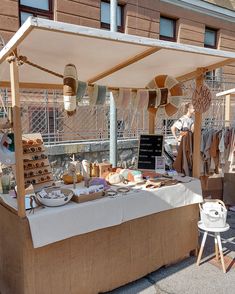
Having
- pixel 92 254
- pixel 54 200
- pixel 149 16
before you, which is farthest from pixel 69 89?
pixel 149 16

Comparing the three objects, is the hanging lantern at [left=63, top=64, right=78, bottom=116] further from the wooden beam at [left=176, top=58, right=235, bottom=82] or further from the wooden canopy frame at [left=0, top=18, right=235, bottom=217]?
the wooden beam at [left=176, top=58, right=235, bottom=82]

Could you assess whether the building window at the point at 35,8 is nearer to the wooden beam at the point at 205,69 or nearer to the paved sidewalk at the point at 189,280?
the wooden beam at the point at 205,69

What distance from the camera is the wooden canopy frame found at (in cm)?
181

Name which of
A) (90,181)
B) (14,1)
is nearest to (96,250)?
(90,181)

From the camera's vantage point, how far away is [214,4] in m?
11.0

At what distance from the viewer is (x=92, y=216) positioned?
2.44 meters

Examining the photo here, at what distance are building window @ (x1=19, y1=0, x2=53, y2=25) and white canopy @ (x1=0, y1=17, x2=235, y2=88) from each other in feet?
15.1

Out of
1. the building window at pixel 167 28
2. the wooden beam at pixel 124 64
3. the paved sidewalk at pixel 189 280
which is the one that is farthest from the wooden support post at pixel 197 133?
the building window at pixel 167 28

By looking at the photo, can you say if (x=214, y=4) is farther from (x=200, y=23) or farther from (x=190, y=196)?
(x=190, y=196)

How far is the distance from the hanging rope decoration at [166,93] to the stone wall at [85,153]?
182cm

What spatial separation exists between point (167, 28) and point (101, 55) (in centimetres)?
859

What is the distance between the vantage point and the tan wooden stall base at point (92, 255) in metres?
2.24

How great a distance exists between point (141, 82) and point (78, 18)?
16.3ft

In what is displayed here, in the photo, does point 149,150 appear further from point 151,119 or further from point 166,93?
point 166,93
